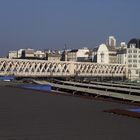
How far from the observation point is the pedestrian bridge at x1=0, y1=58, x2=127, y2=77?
543 ft

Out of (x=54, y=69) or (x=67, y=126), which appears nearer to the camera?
(x=67, y=126)

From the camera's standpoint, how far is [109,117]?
1638 centimetres

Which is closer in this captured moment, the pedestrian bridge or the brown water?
the brown water

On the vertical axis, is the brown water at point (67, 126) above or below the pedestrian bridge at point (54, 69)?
below

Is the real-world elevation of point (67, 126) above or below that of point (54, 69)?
below

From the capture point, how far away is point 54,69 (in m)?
186

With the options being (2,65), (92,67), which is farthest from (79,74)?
(2,65)

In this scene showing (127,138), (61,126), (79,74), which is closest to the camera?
(127,138)

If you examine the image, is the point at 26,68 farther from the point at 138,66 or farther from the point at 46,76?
the point at 138,66

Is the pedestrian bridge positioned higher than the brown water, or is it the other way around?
the pedestrian bridge

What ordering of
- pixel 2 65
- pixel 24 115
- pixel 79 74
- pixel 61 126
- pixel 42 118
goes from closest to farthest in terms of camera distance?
pixel 61 126 → pixel 42 118 → pixel 24 115 → pixel 2 65 → pixel 79 74

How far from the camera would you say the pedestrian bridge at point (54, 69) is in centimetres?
16538

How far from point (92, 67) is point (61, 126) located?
18258 cm

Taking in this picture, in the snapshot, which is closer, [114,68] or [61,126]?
[61,126]
